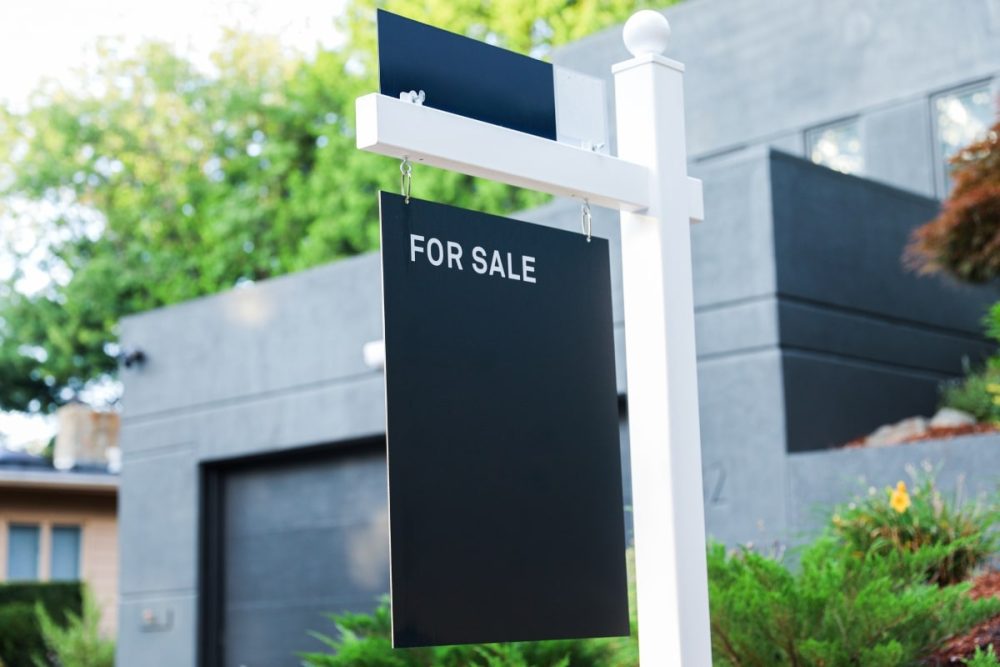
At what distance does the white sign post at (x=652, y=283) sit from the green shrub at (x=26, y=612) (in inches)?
626

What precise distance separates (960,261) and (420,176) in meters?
14.9

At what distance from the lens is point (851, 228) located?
399 inches

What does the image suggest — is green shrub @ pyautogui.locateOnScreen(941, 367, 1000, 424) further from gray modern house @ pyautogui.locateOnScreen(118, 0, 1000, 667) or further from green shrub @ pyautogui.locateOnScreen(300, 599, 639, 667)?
green shrub @ pyautogui.locateOnScreen(300, 599, 639, 667)

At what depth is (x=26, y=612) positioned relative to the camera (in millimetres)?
18734

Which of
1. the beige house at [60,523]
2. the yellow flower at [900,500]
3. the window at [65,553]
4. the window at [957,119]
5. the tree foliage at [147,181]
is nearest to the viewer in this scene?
the yellow flower at [900,500]

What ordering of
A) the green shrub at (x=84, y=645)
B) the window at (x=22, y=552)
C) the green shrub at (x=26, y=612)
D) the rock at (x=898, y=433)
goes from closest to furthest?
the rock at (x=898, y=433)
the green shrub at (x=84, y=645)
the green shrub at (x=26, y=612)
the window at (x=22, y=552)

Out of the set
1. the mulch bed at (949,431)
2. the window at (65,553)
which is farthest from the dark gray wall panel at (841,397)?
the window at (65,553)

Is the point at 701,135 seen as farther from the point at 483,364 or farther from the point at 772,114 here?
the point at 483,364

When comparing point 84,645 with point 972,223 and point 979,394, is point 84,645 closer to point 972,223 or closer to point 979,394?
point 979,394

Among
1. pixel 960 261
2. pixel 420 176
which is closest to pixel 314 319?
pixel 960 261

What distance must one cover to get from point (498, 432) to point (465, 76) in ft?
3.20

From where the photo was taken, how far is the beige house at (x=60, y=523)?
20.2 metres

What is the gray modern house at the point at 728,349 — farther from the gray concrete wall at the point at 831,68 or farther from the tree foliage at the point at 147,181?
the tree foliage at the point at 147,181

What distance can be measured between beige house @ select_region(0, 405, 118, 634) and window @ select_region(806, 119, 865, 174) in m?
12.2
